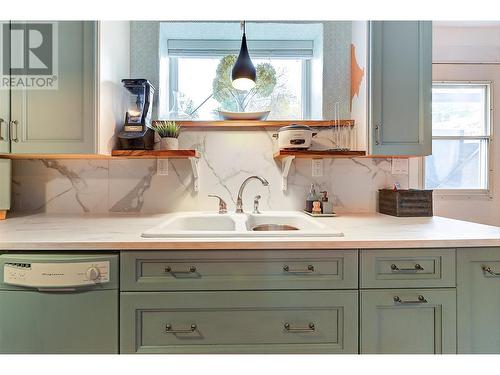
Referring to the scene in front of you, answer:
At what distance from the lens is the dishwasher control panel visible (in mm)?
1114

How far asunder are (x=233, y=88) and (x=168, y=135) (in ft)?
1.93

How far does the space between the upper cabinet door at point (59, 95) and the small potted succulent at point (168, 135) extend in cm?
38

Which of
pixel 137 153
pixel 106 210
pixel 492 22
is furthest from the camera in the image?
pixel 492 22

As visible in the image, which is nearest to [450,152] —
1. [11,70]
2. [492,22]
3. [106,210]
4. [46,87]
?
[492,22]

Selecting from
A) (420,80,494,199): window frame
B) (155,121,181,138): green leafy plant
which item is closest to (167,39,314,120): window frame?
(155,121,181,138): green leafy plant

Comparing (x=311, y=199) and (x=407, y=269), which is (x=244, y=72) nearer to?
(x=311, y=199)

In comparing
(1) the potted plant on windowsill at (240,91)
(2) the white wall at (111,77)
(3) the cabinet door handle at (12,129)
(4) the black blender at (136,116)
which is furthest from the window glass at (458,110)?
(3) the cabinet door handle at (12,129)

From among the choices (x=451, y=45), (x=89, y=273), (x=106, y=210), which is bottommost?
(x=89, y=273)

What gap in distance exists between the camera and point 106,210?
1940 millimetres

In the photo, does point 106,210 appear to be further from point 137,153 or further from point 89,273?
point 89,273

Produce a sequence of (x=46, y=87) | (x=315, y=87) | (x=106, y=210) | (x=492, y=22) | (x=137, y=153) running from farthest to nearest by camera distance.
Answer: (x=492, y=22) → (x=315, y=87) → (x=106, y=210) → (x=137, y=153) → (x=46, y=87)

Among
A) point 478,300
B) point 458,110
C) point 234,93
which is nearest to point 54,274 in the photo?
point 234,93

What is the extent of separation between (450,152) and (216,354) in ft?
7.51

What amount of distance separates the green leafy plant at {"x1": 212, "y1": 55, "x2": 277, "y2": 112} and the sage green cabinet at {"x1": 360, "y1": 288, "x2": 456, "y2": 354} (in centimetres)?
145
